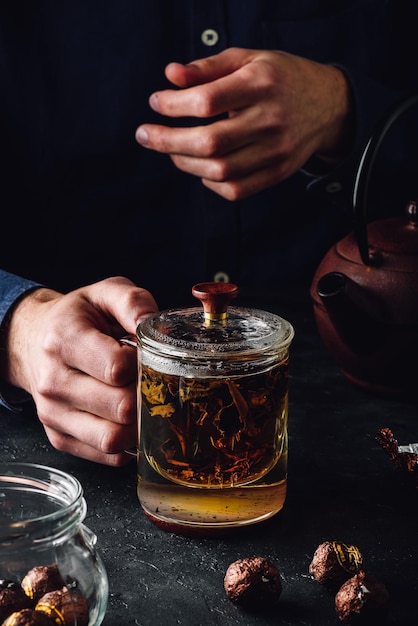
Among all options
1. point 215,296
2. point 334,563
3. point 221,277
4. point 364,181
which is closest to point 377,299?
point 364,181

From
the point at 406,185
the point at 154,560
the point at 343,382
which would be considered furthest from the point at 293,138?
the point at 154,560

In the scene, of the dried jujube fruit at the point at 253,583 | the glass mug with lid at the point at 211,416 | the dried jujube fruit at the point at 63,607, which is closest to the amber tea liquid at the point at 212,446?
the glass mug with lid at the point at 211,416

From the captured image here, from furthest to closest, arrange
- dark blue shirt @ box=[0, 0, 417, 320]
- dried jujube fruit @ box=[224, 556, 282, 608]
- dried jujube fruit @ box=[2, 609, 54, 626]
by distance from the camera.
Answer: dark blue shirt @ box=[0, 0, 417, 320], dried jujube fruit @ box=[224, 556, 282, 608], dried jujube fruit @ box=[2, 609, 54, 626]

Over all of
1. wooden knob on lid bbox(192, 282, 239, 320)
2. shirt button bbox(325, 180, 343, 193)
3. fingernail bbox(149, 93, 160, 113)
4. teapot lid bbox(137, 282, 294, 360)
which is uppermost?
fingernail bbox(149, 93, 160, 113)

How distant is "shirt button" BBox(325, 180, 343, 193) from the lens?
6.10ft

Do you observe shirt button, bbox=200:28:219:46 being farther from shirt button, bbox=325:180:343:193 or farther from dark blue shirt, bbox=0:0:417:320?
shirt button, bbox=325:180:343:193

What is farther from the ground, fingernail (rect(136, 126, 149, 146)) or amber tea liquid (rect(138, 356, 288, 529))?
fingernail (rect(136, 126, 149, 146))

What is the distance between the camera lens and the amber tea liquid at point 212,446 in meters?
0.97

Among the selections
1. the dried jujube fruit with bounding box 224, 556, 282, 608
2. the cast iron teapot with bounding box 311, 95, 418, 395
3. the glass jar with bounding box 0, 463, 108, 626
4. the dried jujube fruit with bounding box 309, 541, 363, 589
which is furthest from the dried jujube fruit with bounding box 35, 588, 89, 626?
the cast iron teapot with bounding box 311, 95, 418, 395

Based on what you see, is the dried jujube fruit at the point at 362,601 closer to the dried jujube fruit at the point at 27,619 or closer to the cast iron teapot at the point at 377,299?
the dried jujube fruit at the point at 27,619

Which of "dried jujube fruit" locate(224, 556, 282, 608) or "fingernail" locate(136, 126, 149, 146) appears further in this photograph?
"fingernail" locate(136, 126, 149, 146)

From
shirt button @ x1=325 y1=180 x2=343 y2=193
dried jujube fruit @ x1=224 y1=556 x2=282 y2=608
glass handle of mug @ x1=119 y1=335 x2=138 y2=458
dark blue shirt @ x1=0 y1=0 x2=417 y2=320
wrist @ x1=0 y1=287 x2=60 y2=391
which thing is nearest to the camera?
dried jujube fruit @ x1=224 y1=556 x2=282 y2=608

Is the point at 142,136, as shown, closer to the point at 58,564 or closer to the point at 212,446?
the point at 212,446

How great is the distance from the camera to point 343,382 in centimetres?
153
